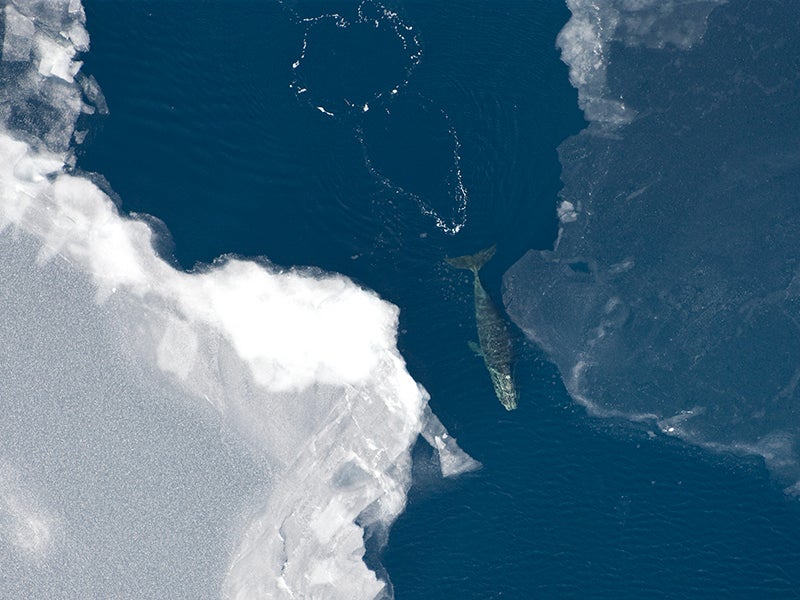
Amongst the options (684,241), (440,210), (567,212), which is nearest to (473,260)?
(440,210)

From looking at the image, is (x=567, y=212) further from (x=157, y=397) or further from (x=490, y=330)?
(x=157, y=397)

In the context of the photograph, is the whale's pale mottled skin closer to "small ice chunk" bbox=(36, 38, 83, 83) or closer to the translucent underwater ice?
the translucent underwater ice

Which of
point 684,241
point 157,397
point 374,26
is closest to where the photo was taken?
point 157,397

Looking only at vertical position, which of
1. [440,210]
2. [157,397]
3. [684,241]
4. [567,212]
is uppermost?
[684,241]

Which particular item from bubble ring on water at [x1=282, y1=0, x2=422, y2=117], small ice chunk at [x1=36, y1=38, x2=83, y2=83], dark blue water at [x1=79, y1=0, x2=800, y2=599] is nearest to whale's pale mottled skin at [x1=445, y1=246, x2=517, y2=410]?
dark blue water at [x1=79, y1=0, x2=800, y2=599]

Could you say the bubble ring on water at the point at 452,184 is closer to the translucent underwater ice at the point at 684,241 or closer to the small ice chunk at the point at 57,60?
Answer: the translucent underwater ice at the point at 684,241

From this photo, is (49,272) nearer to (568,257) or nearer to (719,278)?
(568,257)

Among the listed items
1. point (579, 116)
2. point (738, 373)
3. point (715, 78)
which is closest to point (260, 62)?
point (579, 116)
